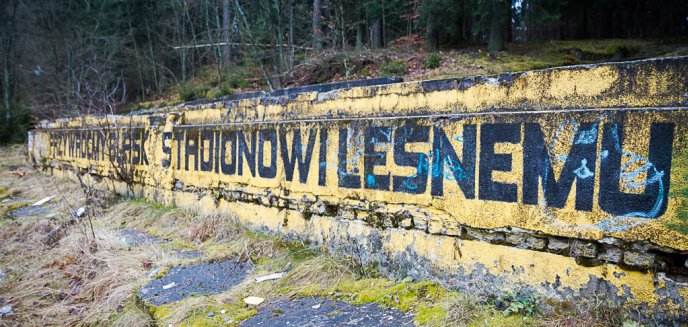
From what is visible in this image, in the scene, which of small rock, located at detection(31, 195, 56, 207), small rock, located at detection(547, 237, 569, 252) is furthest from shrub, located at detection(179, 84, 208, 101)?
small rock, located at detection(547, 237, 569, 252)

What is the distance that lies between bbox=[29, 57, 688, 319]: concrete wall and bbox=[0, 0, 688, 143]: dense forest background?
8.15 m

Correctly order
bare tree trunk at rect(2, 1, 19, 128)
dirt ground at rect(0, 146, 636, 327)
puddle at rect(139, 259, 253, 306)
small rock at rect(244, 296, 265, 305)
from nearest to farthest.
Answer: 1. dirt ground at rect(0, 146, 636, 327)
2. small rock at rect(244, 296, 265, 305)
3. puddle at rect(139, 259, 253, 306)
4. bare tree trunk at rect(2, 1, 19, 128)

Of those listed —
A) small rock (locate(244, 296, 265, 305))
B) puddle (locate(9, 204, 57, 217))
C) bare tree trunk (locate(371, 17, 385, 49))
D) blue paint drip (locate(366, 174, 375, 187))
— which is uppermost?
bare tree trunk (locate(371, 17, 385, 49))

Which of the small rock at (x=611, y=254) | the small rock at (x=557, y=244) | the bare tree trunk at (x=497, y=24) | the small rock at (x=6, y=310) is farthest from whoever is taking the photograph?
the bare tree trunk at (x=497, y=24)

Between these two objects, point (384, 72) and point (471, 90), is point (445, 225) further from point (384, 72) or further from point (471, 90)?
point (384, 72)

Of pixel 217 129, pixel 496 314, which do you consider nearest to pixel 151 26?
pixel 217 129

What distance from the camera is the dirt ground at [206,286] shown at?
236 cm

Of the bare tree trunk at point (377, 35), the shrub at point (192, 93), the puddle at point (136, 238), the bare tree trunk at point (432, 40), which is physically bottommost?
the puddle at point (136, 238)

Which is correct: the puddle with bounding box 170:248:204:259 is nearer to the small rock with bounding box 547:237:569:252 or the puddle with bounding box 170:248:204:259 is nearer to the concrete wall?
the concrete wall

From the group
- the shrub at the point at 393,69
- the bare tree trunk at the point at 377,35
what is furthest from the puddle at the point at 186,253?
the bare tree trunk at the point at 377,35

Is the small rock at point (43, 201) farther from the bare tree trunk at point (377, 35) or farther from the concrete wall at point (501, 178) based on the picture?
the bare tree trunk at point (377, 35)

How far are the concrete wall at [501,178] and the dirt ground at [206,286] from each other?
15cm

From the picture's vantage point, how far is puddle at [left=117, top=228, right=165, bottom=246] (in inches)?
167

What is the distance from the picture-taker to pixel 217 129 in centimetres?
454
